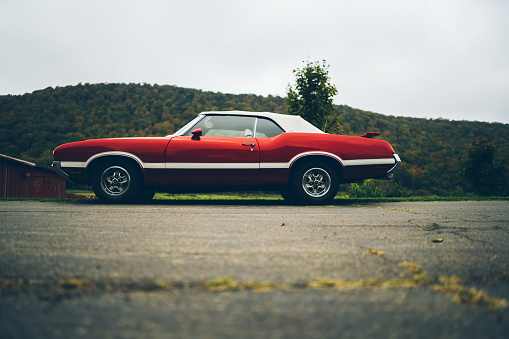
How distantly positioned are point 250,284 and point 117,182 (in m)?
4.60

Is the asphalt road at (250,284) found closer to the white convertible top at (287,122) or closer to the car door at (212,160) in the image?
the car door at (212,160)

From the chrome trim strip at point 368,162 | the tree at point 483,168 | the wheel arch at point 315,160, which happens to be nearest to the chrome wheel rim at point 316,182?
the wheel arch at point 315,160

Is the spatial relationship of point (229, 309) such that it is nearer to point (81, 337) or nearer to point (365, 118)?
point (81, 337)

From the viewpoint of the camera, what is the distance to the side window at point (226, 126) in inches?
228

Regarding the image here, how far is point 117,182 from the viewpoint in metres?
5.60

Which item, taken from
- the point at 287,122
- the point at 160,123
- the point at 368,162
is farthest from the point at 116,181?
the point at 160,123

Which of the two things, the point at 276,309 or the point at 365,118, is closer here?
the point at 276,309

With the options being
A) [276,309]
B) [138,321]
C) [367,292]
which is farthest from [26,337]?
[367,292]

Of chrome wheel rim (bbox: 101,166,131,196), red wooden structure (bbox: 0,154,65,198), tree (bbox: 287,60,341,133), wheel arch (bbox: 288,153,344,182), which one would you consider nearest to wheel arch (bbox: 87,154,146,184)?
chrome wheel rim (bbox: 101,166,131,196)

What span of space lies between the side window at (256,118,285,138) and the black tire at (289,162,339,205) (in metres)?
0.71

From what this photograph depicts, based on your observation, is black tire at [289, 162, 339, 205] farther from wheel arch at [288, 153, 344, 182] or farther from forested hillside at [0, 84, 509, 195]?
forested hillside at [0, 84, 509, 195]

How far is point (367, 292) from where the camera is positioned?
1.47 meters

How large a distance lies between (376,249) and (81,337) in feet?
5.92

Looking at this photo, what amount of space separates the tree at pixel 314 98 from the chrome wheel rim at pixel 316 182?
1114 centimetres
